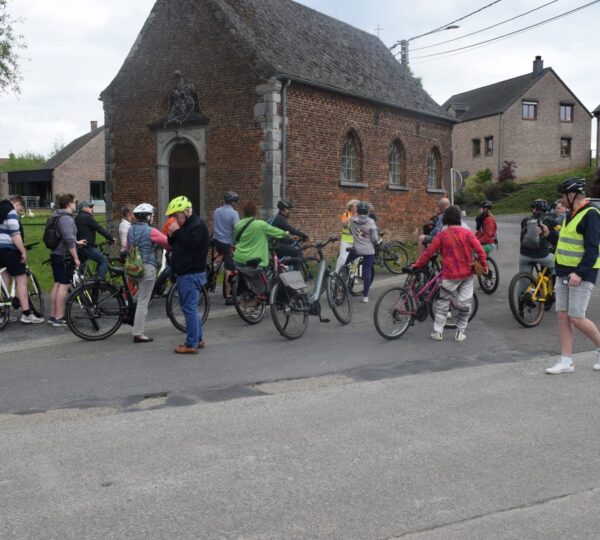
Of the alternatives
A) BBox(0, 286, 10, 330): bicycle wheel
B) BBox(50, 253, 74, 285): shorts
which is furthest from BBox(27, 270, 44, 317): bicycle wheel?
BBox(50, 253, 74, 285): shorts

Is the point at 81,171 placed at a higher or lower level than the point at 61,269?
higher

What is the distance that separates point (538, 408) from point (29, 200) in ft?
214

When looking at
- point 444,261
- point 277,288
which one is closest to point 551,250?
point 444,261

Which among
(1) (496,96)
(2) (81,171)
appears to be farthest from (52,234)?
(2) (81,171)

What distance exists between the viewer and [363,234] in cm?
1117

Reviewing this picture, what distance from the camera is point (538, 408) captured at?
18.2 ft

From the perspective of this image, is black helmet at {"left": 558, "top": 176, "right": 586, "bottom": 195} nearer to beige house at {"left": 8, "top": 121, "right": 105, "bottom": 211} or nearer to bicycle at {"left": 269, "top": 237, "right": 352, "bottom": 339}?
bicycle at {"left": 269, "top": 237, "right": 352, "bottom": 339}

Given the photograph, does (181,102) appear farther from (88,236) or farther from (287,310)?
(287,310)

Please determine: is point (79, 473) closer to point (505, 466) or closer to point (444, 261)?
point (505, 466)

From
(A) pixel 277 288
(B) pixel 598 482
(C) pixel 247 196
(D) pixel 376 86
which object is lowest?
(B) pixel 598 482

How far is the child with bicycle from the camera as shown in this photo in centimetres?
860

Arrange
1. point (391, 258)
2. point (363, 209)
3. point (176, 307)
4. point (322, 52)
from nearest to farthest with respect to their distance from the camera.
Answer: point (176, 307)
point (363, 209)
point (391, 258)
point (322, 52)

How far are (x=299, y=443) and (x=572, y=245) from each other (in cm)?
370

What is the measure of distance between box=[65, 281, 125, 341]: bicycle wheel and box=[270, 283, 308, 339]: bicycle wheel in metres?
1.99
